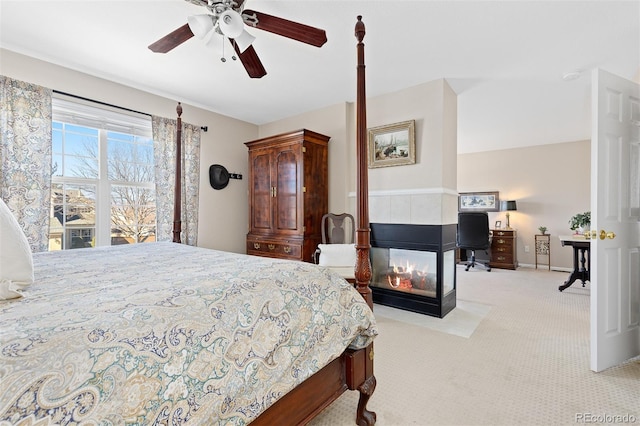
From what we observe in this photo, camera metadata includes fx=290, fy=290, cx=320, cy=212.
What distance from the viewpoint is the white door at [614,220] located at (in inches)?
75.2

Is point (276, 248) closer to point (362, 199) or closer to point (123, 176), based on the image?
point (123, 176)

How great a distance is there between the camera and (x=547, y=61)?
268 cm

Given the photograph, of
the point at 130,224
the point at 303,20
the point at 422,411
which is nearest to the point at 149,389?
the point at 422,411

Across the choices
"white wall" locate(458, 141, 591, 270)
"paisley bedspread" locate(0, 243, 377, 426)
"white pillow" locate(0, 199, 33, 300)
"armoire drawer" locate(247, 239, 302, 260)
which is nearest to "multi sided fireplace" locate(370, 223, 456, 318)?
"armoire drawer" locate(247, 239, 302, 260)

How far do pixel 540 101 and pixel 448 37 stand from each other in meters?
2.15

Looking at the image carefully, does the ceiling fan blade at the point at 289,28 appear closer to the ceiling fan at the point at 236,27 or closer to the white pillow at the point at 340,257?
the ceiling fan at the point at 236,27

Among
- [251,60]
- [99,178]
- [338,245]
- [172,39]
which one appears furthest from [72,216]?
[338,245]

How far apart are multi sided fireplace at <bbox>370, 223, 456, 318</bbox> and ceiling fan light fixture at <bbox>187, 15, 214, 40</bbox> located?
2.55 meters

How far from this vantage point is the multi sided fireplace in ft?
10.0

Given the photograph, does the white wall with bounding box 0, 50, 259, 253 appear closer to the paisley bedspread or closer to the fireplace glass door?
the fireplace glass door

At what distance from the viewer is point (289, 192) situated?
11.9 ft

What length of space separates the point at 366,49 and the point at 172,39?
1.53 meters

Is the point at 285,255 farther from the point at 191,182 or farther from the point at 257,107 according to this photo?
the point at 257,107

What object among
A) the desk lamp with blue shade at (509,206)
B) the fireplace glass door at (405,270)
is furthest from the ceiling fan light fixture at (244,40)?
the desk lamp with blue shade at (509,206)
